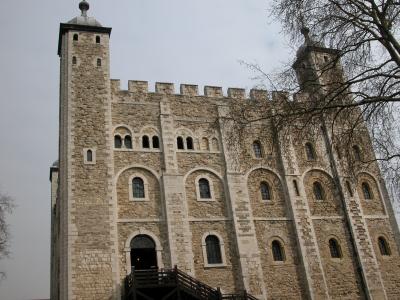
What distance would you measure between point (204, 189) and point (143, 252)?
4313 mm

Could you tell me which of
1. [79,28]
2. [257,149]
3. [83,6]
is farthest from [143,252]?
[83,6]

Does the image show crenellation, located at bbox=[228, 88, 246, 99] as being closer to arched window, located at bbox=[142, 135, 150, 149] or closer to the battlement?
the battlement

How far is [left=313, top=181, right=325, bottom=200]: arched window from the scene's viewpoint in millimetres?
23703

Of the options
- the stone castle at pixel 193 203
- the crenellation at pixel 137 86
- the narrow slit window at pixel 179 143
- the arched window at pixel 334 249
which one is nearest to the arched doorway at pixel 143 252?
the stone castle at pixel 193 203

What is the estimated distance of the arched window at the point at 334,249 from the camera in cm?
2238

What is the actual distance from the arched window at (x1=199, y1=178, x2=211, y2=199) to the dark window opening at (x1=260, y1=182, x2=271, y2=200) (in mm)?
2871

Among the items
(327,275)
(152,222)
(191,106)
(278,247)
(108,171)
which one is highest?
(191,106)

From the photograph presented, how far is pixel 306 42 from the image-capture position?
12.3m

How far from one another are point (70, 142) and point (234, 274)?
9.57 meters

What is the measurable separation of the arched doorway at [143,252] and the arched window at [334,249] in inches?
354

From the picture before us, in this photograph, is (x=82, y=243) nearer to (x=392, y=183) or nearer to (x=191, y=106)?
(x=191, y=106)

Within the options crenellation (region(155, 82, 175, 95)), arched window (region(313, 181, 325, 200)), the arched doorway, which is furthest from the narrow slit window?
arched window (region(313, 181, 325, 200))

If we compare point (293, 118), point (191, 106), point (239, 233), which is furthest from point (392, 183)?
point (191, 106)

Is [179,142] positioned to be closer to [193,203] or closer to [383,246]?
[193,203]
